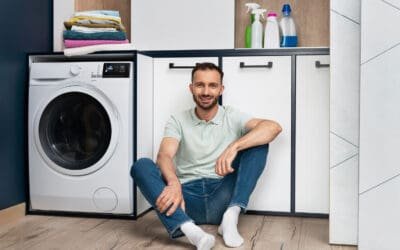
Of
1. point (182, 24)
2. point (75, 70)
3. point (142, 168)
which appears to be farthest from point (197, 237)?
point (182, 24)

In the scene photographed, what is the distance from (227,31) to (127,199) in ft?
Answer: 3.63

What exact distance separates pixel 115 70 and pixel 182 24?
61cm

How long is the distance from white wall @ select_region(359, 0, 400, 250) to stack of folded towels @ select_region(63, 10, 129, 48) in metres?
1.40

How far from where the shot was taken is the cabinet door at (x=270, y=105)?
2621mm

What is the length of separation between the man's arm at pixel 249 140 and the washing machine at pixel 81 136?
61cm

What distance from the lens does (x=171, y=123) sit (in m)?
2.46

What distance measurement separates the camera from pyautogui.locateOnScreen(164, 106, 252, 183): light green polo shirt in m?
2.43

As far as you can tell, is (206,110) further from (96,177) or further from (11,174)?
(11,174)

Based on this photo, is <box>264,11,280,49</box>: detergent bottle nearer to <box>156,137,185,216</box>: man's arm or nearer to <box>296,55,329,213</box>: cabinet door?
<box>296,55,329,213</box>: cabinet door

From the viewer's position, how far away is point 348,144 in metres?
2.05

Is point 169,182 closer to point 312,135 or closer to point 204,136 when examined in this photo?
point 204,136

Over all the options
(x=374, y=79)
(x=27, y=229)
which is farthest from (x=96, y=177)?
(x=374, y=79)

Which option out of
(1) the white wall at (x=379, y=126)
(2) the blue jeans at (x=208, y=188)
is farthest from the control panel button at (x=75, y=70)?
(1) the white wall at (x=379, y=126)

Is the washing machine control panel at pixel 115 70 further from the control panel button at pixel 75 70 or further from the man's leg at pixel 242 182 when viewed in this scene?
the man's leg at pixel 242 182
